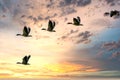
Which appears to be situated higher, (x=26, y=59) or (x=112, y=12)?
(x=112, y=12)

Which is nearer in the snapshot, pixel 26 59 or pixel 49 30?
pixel 49 30

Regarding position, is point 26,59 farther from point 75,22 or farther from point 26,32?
point 75,22

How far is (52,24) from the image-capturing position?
42406mm

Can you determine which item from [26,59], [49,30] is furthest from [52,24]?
[26,59]

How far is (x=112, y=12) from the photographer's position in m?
40.6

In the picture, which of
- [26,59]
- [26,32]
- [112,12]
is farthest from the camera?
[26,59]

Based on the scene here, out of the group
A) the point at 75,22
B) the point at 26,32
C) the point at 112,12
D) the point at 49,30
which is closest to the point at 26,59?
the point at 26,32

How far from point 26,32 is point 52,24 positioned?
552 centimetres

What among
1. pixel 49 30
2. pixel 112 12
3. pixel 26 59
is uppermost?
pixel 112 12

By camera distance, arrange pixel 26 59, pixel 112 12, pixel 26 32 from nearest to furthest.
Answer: pixel 112 12 → pixel 26 32 → pixel 26 59

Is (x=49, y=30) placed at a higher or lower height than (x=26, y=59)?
higher

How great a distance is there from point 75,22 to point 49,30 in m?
5.08

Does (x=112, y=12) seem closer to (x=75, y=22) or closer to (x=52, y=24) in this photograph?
(x=75, y=22)

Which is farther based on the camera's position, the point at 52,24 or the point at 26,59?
the point at 26,59
